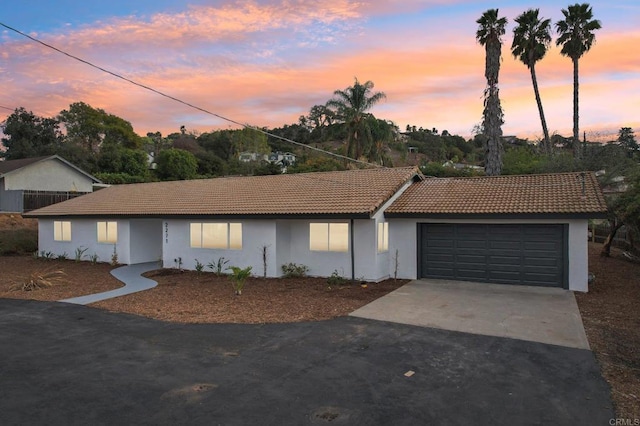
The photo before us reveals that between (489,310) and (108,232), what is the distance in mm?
17552

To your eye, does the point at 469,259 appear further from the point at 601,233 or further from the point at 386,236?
the point at 601,233

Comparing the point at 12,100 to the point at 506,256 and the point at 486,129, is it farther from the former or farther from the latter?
the point at 486,129

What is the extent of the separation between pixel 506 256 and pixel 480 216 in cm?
158

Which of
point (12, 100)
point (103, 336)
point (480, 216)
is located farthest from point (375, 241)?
point (12, 100)

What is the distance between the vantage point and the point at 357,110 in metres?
41.8

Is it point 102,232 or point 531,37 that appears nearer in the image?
point 102,232

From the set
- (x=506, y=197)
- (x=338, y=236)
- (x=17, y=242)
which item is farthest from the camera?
(x=17, y=242)

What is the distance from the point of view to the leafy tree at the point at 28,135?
50.0 m

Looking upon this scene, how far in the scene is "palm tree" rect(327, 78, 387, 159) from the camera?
1640 inches

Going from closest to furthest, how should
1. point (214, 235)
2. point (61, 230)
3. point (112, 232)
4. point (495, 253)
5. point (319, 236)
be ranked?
point (495, 253) → point (319, 236) → point (214, 235) → point (112, 232) → point (61, 230)

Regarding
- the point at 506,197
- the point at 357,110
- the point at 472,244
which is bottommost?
the point at 472,244

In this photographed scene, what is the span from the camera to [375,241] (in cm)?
1373

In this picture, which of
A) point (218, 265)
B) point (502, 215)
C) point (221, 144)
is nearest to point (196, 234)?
point (218, 265)

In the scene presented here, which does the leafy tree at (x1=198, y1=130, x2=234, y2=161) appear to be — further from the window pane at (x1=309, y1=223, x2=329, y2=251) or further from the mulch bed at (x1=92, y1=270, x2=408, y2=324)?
the mulch bed at (x1=92, y1=270, x2=408, y2=324)
